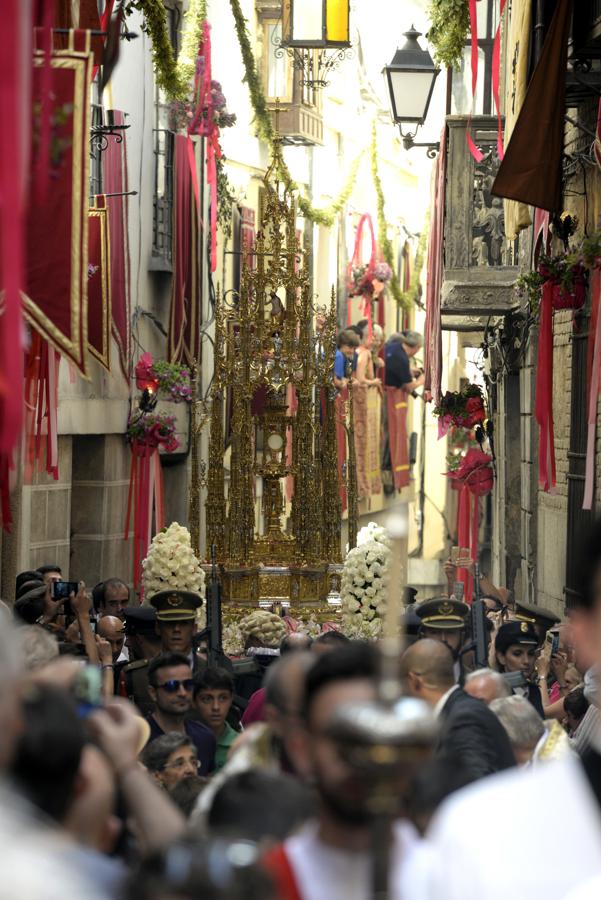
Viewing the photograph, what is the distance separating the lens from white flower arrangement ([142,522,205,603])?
44.8 feet

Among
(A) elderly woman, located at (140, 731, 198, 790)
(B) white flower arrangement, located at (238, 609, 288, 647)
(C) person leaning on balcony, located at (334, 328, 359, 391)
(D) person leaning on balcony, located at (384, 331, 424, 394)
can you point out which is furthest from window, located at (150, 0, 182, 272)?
(A) elderly woman, located at (140, 731, 198, 790)

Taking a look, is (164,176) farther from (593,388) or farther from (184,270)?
(593,388)

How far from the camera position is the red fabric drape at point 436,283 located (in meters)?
18.0

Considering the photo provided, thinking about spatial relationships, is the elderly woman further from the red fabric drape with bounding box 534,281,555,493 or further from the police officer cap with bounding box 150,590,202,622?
the red fabric drape with bounding box 534,281,555,493

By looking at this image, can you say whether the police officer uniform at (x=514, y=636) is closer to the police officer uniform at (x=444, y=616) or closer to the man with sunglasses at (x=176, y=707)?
the police officer uniform at (x=444, y=616)

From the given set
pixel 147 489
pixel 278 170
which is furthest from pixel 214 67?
pixel 278 170

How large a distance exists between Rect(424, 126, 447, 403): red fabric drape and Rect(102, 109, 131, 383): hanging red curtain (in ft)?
11.3

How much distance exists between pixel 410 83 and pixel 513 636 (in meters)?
9.19

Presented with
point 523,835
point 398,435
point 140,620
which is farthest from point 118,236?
point 398,435

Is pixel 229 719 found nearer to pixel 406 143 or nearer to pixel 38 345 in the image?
pixel 38 345

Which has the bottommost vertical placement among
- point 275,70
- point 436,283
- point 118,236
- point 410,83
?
point 436,283

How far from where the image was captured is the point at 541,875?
9.96 ft

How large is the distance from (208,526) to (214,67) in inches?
535

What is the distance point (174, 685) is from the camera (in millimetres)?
8211
